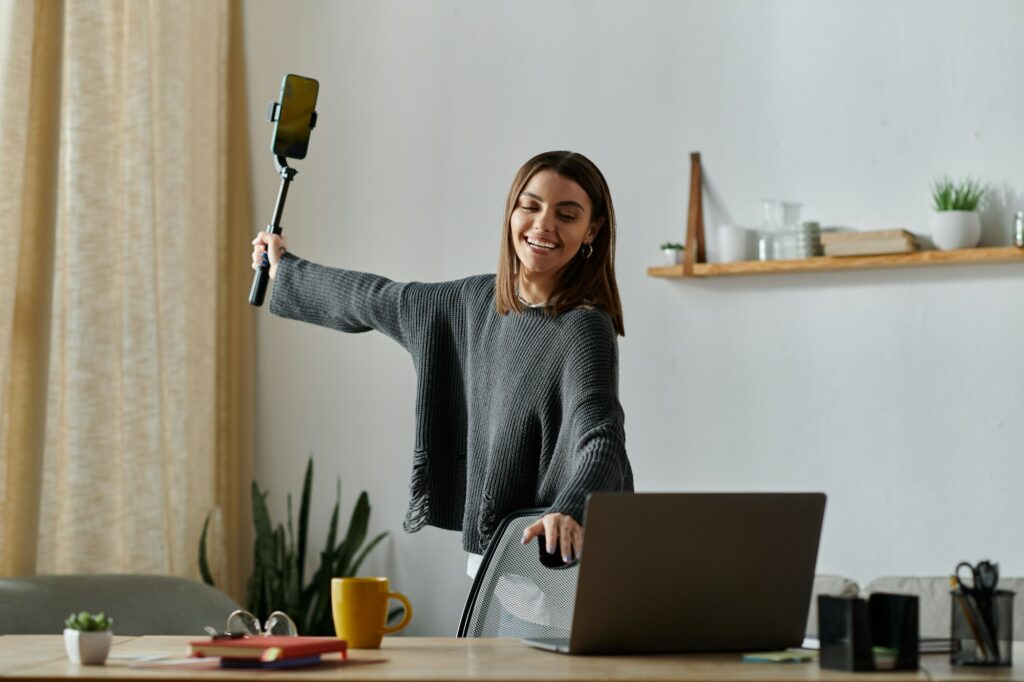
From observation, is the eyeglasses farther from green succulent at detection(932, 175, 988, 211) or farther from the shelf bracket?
green succulent at detection(932, 175, 988, 211)

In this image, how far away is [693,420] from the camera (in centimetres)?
329

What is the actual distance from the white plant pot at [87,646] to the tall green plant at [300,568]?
87.6 inches

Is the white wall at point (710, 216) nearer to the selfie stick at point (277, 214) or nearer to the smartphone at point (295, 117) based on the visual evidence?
the selfie stick at point (277, 214)

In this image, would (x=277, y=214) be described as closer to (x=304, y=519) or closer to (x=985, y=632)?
(x=985, y=632)

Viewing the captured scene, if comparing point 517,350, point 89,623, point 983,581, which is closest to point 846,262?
point 517,350

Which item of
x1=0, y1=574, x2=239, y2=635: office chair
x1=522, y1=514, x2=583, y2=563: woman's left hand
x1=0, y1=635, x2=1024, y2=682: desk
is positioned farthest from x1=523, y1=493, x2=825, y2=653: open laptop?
x1=0, y1=574, x2=239, y2=635: office chair

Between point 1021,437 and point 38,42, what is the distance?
258 cm

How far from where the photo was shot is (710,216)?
3.31 meters

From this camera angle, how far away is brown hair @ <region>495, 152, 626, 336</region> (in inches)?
69.2

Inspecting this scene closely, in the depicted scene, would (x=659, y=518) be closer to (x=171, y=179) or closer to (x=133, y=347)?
(x=133, y=347)

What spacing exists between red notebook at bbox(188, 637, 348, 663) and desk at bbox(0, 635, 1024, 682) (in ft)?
0.06

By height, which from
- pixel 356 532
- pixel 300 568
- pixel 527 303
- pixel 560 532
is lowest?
pixel 300 568

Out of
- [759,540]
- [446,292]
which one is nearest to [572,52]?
[446,292]

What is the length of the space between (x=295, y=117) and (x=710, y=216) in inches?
67.8
